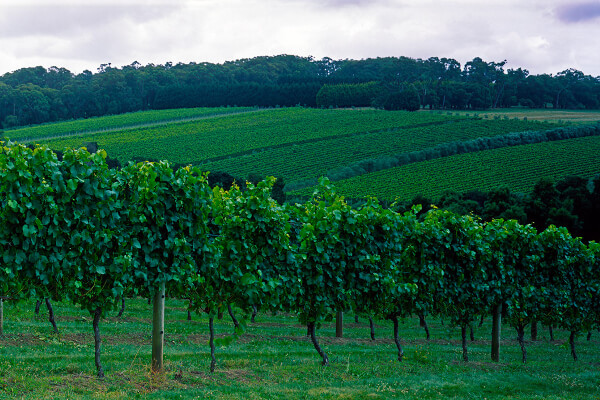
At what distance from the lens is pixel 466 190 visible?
68.7 metres

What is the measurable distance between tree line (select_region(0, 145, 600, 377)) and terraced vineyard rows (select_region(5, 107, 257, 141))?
8875 centimetres

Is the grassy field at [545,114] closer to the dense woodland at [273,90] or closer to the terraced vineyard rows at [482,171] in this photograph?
the dense woodland at [273,90]

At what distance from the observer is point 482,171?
7694 centimetres

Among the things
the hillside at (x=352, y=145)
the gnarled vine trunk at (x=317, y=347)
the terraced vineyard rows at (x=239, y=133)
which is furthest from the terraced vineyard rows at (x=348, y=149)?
the gnarled vine trunk at (x=317, y=347)

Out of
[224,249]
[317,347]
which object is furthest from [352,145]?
[224,249]

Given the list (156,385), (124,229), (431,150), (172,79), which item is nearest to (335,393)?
(156,385)

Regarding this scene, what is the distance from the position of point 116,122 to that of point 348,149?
47311mm

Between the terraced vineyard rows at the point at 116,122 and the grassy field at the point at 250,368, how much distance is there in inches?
3336

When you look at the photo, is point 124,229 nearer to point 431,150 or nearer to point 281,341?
point 281,341

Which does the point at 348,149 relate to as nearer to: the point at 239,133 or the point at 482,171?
the point at 482,171

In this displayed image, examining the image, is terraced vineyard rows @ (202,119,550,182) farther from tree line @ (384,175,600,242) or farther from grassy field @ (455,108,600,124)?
tree line @ (384,175,600,242)

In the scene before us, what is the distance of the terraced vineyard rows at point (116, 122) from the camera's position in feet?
326

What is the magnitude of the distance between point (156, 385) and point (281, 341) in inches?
327

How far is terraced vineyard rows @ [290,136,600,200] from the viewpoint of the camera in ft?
231
